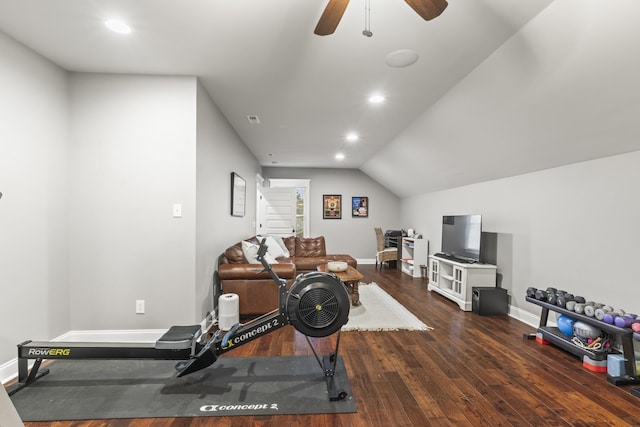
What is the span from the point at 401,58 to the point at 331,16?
1.12 meters

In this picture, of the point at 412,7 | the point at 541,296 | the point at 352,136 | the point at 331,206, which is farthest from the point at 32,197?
the point at 331,206

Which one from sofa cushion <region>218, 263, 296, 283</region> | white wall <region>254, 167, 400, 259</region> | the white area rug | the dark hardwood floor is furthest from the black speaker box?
white wall <region>254, 167, 400, 259</region>

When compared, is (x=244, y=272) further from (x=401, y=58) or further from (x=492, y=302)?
(x=492, y=302)

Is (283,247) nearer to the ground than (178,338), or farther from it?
farther from it

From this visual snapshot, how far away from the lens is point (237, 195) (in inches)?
175

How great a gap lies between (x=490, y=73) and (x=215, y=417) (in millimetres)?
3380

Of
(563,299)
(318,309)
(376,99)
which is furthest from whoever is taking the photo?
(376,99)

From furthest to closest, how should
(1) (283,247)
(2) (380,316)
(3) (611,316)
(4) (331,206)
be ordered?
1. (4) (331,206)
2. (1) (283,247)
3. (2) (380,316)
4. (3) (611,316)

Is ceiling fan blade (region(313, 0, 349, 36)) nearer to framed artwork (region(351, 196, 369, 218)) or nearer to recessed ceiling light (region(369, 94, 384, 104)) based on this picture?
recessed ceiling light (region(369, 94, 384, 104))

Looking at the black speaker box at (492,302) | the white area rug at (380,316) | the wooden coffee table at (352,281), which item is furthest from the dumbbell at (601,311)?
the wooden coffee table at (352,281)

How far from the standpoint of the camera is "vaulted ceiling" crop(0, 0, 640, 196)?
1813 millimetres

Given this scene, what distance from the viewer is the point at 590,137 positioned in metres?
2.52

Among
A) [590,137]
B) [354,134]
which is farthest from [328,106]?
[590,137]

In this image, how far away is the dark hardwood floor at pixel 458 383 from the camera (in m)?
1.71
